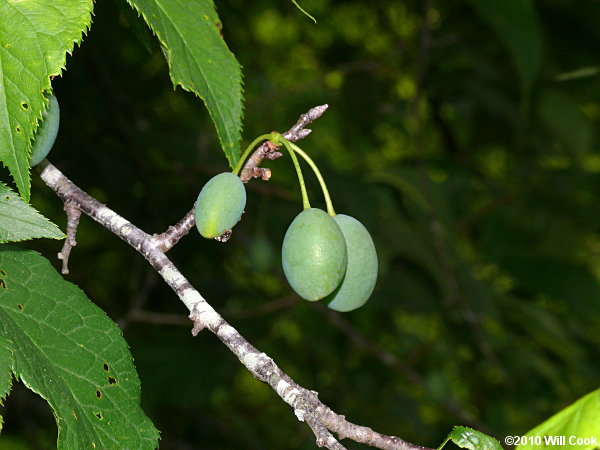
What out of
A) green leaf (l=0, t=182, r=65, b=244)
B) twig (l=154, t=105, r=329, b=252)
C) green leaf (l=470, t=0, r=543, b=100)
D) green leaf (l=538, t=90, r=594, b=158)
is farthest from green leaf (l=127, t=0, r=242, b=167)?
green leaf (l=538, t=90, r=594, b=158)

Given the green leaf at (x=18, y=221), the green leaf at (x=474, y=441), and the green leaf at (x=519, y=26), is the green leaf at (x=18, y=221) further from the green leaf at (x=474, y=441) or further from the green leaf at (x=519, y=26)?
the green leaf at (x=519, y=26)

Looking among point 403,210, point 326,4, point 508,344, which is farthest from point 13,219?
point 326,4

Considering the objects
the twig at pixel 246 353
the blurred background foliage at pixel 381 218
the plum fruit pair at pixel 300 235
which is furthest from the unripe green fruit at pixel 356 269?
the blurred background foliage at pixel 381 218

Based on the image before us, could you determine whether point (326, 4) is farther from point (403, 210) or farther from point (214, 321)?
point (214, 321)

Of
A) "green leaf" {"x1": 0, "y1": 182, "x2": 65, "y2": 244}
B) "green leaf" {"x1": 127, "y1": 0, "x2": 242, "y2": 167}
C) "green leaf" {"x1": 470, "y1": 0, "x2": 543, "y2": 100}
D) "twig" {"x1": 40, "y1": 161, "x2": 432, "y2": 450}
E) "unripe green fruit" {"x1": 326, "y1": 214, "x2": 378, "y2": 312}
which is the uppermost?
"green leaf" {"x1": 470, "y1": 0, "x2": 543, "y2": 100}

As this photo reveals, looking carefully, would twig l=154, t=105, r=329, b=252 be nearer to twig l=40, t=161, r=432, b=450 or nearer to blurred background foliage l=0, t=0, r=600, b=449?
twig l=40, t=161, r=432, b=450

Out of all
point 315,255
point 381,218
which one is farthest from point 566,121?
point 315,255

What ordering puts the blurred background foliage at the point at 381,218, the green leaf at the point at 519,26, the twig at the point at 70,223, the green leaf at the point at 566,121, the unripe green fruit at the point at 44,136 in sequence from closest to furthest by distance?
the unripe green fruit at the point at 44,136 < the twig at the point at 70,223 < the green leaf at the point at 519,26 < the blurred background foliage at the point at 381,218 < the green leaf at the point at 566,121
